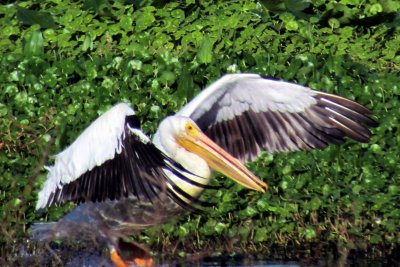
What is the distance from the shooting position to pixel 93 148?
7922mm

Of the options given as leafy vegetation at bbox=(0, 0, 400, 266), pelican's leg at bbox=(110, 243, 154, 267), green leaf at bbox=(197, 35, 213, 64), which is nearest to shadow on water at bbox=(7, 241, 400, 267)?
leafy vegetation at bbox=(0, 0, 400, 266)

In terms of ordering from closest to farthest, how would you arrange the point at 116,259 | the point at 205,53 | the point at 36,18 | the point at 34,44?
the point at 116,259 → the point at 205,53 → the point at 34,44 → the point at 36,18

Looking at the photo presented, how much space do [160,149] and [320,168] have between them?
1570 mm

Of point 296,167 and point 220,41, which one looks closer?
point 296,167

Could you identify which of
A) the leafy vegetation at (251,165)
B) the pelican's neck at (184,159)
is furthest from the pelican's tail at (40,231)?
the pelican's neck at (184,159)

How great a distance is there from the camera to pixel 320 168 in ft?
31.0

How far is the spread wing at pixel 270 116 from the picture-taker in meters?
8.43

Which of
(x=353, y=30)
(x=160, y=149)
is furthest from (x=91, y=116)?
(x=353, y=30)

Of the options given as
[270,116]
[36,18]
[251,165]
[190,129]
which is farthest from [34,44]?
[270,116]

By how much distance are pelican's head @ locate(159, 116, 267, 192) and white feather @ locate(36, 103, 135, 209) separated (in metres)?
0.53

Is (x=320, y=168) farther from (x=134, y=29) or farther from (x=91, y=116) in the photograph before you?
(x=134, y=29)

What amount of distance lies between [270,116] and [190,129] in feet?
1.99

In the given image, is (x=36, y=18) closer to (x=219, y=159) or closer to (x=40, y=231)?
(x=40, y=231)

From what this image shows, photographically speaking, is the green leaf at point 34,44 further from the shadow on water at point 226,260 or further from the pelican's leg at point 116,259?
the pelican's leg at point 116,259
